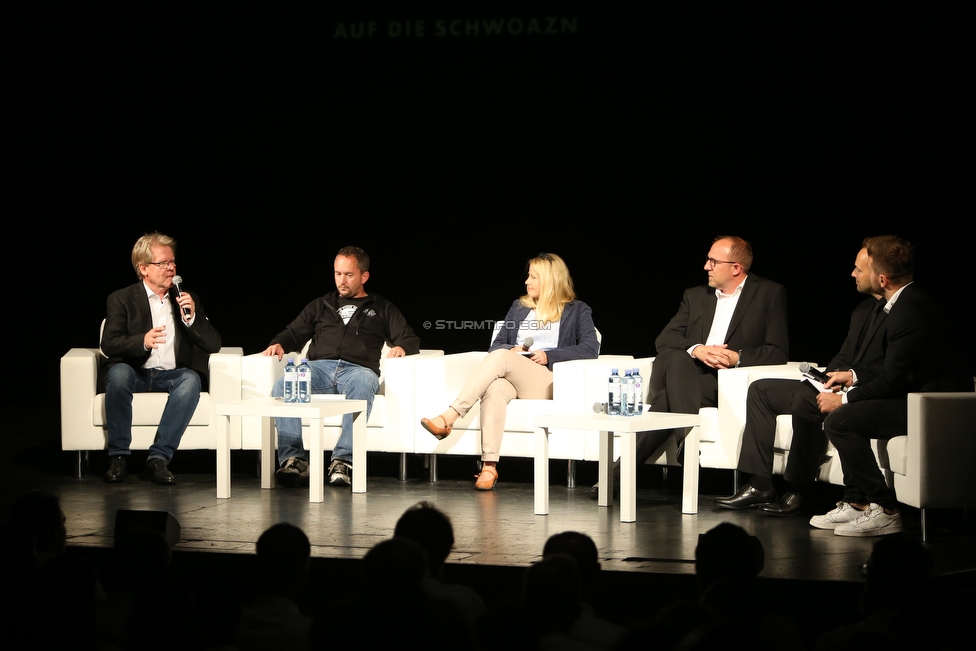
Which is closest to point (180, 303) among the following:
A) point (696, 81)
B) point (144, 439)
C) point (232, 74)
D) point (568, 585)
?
point (144, 439)

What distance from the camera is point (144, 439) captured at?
17.3ft

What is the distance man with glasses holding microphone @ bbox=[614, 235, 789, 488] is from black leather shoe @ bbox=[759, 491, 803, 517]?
0.53 meters

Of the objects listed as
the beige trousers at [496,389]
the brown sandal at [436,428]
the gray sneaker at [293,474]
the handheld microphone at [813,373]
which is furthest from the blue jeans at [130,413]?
the handheld microphone at [813,373]

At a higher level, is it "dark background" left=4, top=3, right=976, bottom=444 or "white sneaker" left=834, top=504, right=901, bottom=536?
"dark background" left=4, top=3, right=976, bottom=444

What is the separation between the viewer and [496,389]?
5.11 meters

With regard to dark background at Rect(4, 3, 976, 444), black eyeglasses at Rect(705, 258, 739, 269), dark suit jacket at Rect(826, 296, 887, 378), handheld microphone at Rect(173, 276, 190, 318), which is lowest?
dark suit jacket at Rect(826, 296, 887, 378)

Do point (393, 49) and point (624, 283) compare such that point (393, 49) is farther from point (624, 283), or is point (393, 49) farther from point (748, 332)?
point (748, 332)

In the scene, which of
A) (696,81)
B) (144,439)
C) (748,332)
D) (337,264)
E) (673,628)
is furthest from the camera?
(696,81)

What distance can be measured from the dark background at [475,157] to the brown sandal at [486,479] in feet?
6.71

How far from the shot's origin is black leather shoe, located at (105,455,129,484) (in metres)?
5.06

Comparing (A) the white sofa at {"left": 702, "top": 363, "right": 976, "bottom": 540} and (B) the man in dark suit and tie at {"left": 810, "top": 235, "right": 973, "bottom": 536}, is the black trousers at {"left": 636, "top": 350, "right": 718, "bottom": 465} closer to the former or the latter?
(B) the man in dark suit and tie at {"left": 810, "top": 235, "right": 973, "bottom": 536}

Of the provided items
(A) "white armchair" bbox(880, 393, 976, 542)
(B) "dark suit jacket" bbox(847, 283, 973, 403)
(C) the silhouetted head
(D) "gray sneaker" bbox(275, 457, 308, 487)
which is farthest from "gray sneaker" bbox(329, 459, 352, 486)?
(C) the silhouetted head

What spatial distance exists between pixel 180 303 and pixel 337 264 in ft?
2.66

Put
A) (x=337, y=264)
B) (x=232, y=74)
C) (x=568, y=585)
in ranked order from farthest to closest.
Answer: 1. (x=232, y=74)
2. (x=337, y=264)
3. (x=568, y=585)
